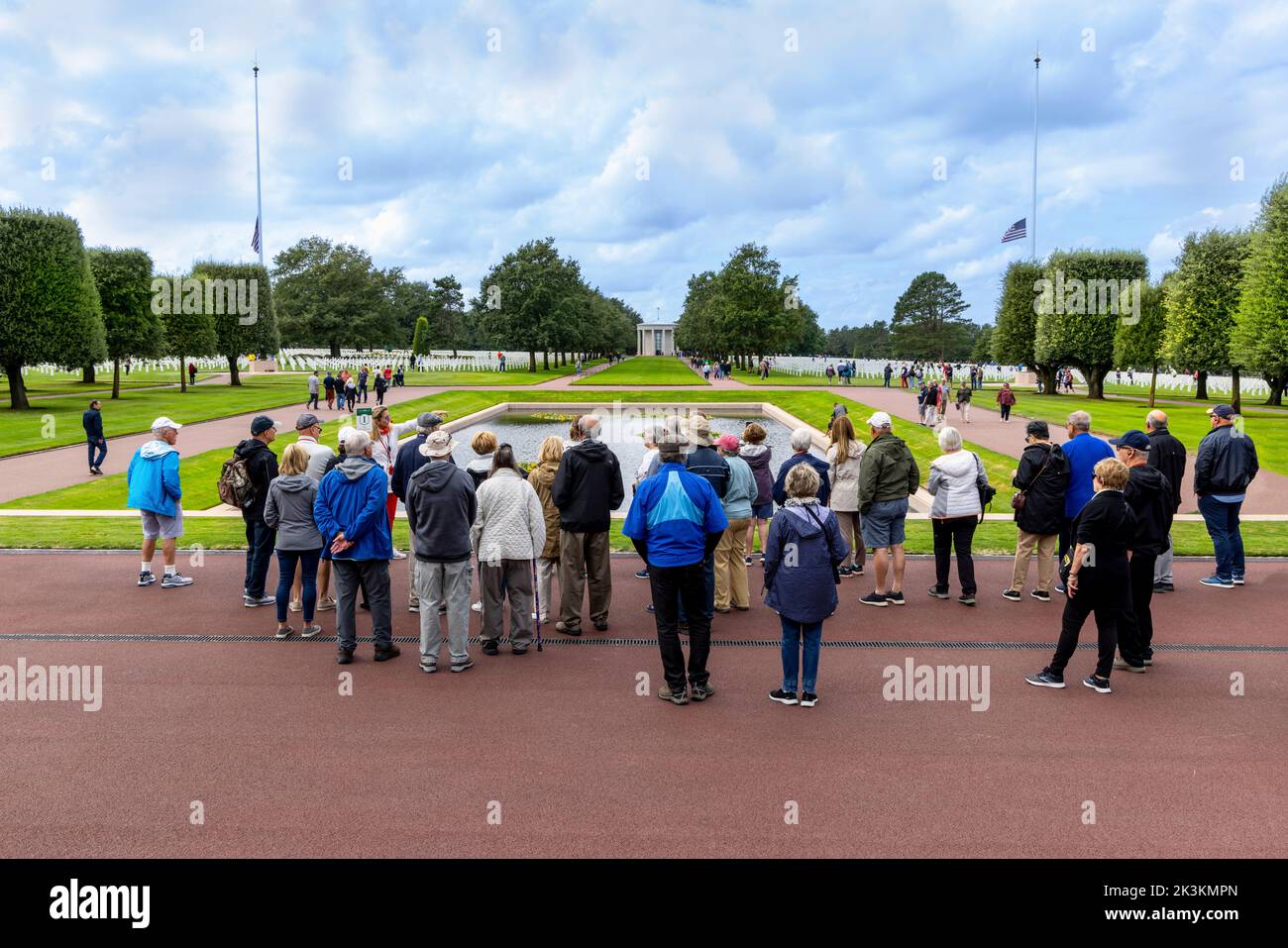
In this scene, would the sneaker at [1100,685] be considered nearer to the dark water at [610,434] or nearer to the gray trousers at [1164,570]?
the gray trousers at [1164,570]

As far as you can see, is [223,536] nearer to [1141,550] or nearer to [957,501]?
[957,501]

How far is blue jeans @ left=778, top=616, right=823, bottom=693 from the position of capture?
652 cm

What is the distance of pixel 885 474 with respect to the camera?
9281 mm

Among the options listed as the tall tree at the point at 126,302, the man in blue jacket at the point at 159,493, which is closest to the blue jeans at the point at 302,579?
the man in blue jacket at the point at 159,493

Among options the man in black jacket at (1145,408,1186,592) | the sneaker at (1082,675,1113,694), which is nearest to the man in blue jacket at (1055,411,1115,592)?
the man in black jacket at (1145,408,1186,592)

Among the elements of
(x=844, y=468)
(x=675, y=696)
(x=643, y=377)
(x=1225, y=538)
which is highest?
(x=643, y=377)

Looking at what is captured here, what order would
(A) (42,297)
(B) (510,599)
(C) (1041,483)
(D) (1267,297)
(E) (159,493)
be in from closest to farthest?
(B) (510,599) → (C) (1041,483) → (E) (159,493) → (D) (1267,297) → (A) (42,297)

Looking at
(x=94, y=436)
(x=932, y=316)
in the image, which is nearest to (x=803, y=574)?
(x=94, y=436)

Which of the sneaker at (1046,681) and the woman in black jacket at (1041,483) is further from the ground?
the woman in black jacket at (1041,483)

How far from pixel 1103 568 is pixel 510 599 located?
483 cm

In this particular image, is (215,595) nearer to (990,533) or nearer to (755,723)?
(755,723)

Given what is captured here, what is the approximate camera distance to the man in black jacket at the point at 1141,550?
278 inches

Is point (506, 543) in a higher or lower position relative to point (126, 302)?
lower

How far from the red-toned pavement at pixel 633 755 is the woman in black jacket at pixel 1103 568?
395 millimetres
